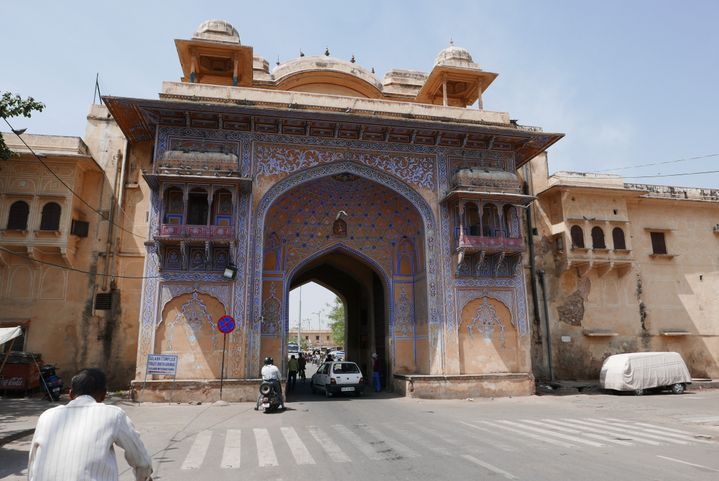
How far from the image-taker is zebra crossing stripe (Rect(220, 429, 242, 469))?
651 cm

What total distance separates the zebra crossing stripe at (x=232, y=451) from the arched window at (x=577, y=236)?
15.7 meters

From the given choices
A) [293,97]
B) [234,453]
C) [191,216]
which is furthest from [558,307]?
[234,453]

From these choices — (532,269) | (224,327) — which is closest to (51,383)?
(224,327)

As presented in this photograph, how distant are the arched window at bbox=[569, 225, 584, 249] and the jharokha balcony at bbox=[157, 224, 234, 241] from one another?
44.1 feet

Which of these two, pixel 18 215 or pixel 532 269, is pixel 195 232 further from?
pixel 532 269

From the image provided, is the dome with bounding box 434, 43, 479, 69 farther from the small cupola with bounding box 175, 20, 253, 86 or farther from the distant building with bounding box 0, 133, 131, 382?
the distant building with bounding box 0, 133, 131, 382

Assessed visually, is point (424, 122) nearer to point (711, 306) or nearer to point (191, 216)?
point (191, 216)

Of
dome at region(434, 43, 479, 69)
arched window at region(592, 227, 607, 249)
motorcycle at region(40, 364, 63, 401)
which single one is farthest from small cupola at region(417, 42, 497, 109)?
motorcycle at region(40, 364, 63, 401)

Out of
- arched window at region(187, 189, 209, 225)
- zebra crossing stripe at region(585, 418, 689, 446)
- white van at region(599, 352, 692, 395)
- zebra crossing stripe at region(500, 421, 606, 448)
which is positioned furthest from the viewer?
white van at region(599, 352, 692, 395)

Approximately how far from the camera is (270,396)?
12.0 meters

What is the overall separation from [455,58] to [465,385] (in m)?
12.4

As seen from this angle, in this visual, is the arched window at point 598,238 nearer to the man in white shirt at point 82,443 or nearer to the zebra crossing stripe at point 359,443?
the zebra crossing stripe at point 359,443

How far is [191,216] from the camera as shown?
15469mm

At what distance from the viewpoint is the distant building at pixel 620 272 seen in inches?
782
